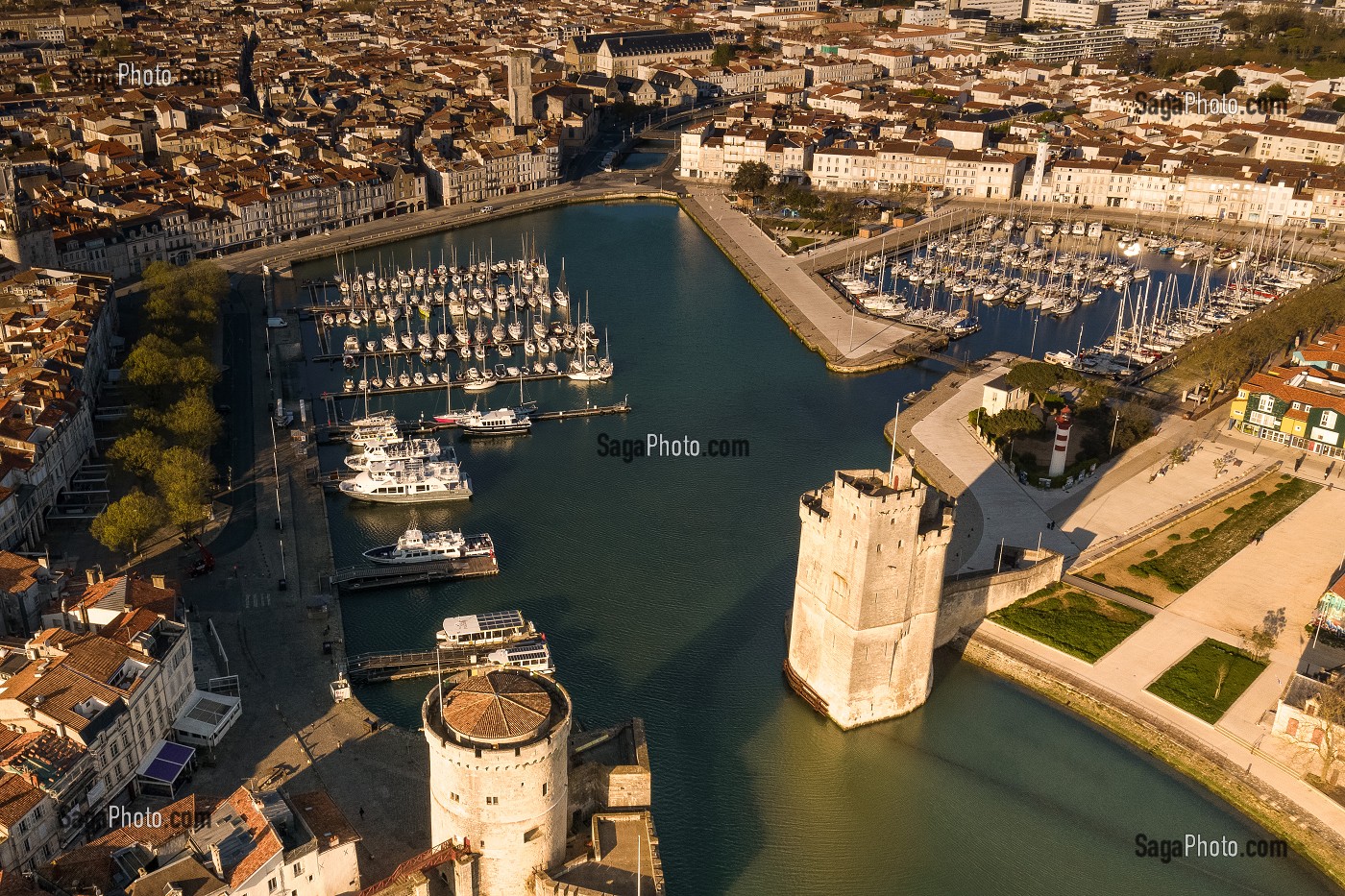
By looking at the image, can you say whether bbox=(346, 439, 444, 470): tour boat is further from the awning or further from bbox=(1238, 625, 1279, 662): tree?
bbox=(1238, 625, 1279, 662): tree

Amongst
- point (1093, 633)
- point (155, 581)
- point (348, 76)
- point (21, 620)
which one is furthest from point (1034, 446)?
point (348, 76)

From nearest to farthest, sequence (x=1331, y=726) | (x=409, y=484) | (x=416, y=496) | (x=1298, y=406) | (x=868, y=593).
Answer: (x=1331, y=726) → (x=868, y=593) → (x=409, y=484) → (x=416, y=496) → (x=1298, y=406)

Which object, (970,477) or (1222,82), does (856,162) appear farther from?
(970,477)

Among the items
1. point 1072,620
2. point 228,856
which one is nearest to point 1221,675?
point 1072,620

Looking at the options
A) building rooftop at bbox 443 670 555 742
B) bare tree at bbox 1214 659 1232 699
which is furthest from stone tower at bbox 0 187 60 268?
bare tree at bbox 1214 659 1232 699

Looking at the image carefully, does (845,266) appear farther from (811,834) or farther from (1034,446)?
(811,834)
